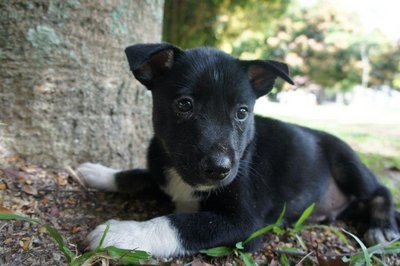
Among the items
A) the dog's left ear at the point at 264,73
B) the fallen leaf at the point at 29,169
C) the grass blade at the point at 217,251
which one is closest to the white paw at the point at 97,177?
the fallen leaf at the point at 29,169


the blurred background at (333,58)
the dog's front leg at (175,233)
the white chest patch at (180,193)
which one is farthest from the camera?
the blurred background at (333,58)

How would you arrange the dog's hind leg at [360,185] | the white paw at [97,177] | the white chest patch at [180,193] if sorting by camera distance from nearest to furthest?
the white chest patch at [180,193] → the white paw at [97,177] → the dog's hind leg at [360,185]

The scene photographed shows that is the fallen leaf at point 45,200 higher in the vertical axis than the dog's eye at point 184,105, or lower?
lower

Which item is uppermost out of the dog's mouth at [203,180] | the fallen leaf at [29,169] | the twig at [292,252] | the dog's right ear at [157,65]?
the dog's right ear at [157,65]

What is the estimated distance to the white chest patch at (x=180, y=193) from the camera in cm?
310

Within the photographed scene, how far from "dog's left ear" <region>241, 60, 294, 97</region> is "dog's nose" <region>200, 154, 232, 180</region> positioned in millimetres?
830

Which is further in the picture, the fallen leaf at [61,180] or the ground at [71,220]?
the fallen leaf at [61,180]

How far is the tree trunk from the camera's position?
10.4 ft

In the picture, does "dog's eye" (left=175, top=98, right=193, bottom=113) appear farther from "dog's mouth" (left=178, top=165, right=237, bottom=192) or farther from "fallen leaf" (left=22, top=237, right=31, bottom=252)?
"fallen leaf" (left=22, top=237, right=31, bottom=252)

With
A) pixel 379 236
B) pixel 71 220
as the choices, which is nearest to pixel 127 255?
pixel 71 220

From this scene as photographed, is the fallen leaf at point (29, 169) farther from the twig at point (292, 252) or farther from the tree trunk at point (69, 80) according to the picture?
the twig at point (292, 252)

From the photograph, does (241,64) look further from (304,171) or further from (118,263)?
(118,263)

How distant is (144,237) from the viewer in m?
2.49

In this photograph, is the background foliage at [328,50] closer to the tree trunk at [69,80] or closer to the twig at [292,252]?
the tree trunk at [69,80]
